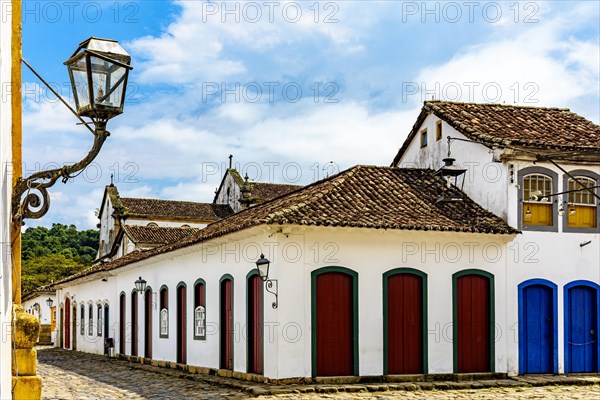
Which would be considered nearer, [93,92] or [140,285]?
[93,92]

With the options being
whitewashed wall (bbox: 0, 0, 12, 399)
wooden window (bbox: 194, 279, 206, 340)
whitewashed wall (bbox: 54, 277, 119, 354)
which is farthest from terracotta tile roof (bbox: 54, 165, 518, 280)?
whitewashed wall (bbox: 54, 277, 119, 354)

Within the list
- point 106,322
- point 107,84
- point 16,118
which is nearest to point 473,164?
point 16,118

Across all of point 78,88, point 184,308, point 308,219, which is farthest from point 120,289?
point 78,88

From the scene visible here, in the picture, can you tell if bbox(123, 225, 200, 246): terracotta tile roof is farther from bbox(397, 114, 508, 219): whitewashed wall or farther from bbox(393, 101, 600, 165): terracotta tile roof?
bbox(397, 114, 508, 219): whitewashed wall

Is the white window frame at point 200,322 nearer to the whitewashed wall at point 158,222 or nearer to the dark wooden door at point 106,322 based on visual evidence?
the dark wooden door at point 106,322

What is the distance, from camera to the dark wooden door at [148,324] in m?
25.3

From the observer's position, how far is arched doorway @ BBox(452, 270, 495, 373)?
57.9ft

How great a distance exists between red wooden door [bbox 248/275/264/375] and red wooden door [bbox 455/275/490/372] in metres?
4.10

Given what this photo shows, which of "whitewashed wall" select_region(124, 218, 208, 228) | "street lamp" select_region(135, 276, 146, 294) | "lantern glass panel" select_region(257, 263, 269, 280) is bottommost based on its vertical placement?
"street lamp" select_region(135, 276, 146, 294)

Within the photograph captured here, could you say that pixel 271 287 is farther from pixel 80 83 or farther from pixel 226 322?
pixel 80 83

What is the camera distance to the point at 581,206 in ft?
61.5

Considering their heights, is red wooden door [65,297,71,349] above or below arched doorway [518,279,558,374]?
below

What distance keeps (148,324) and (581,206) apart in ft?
43.4

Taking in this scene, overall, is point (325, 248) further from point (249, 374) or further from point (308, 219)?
point (249, 374)
